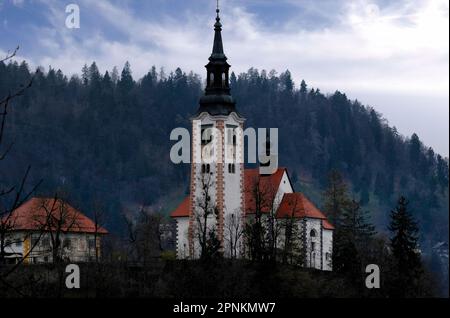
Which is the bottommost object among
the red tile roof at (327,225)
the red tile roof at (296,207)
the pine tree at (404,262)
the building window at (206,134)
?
the pine tree at (404,262)

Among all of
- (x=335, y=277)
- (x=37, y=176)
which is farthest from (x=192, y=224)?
(x=37, y=176)

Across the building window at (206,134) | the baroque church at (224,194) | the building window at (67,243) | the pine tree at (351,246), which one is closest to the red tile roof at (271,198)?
the baroque church at (224,194)

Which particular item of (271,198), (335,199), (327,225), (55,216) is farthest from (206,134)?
(335,199)

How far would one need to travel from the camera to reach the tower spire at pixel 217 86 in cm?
6750

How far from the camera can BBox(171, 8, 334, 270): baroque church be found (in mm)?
66562

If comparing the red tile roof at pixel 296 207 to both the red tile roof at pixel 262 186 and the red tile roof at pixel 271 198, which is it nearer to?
the red tile roof at pixel 271 198

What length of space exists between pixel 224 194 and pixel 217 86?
7354 millimetres

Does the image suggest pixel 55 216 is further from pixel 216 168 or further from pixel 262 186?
pixel 262 186

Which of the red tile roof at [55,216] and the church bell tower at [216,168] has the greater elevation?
the church bell tower at [216,168]

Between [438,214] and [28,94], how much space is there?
265ft

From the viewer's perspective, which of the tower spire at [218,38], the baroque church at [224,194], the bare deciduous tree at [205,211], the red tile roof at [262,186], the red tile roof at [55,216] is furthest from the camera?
the tower spire at [218,38]

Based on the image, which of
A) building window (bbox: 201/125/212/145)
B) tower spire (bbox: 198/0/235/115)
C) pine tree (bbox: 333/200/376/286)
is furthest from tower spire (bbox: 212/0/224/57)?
pine tree (bbox: 333/200/376/286)

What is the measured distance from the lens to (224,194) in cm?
6725
